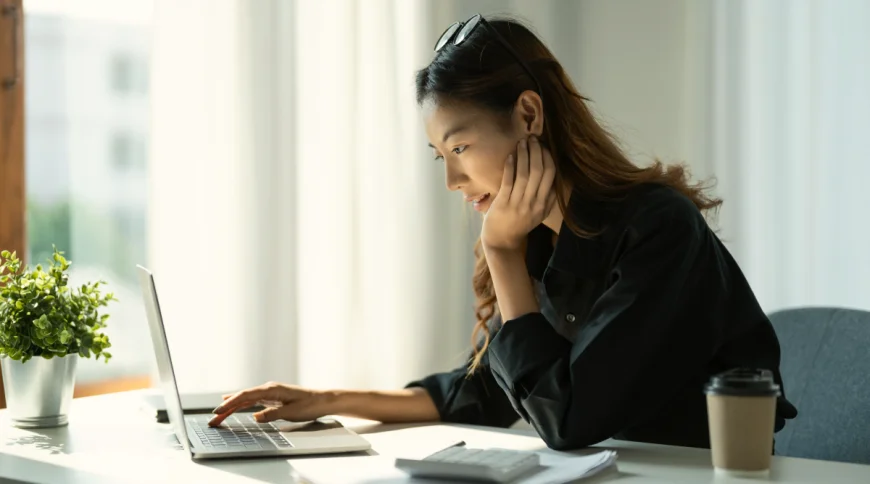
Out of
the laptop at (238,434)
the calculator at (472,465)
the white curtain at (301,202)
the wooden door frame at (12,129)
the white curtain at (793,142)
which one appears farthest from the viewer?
the white curtain at (793,142)

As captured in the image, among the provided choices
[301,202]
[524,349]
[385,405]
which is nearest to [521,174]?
[524,349]

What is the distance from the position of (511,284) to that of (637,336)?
178mm

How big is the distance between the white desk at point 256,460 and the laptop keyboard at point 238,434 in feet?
0.11

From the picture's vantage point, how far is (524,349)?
1.16 m

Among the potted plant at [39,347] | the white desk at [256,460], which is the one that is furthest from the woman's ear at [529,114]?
the potted plant at [39,347]

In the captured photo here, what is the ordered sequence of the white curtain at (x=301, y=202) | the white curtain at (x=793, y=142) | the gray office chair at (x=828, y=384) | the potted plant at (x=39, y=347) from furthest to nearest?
the white curtain at (x=793, y=142) → the white curtain at (x=301, y=202) → the gray office chair at (x=828, y=384) → the potted plant at (x=39, y=347)

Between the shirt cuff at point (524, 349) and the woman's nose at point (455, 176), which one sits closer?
the shirt cuff at point (524, 349)

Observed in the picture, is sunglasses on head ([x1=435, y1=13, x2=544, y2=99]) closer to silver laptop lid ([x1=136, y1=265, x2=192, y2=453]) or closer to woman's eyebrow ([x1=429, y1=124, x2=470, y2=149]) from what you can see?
woman's eyebrow ([x1=429, y1=124, x2=470, y2=149])

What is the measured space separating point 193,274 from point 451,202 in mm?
684

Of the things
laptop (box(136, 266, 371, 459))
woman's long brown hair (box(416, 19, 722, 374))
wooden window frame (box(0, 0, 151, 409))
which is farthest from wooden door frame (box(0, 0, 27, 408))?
woman's long brown hair (box(416, 19, 722, 374))

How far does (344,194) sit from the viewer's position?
2416 mm

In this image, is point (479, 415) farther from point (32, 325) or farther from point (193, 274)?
point (193, 274)

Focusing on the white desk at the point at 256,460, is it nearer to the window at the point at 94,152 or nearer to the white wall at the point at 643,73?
the window at the point at 94,152

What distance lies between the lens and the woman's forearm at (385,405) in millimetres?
1417
